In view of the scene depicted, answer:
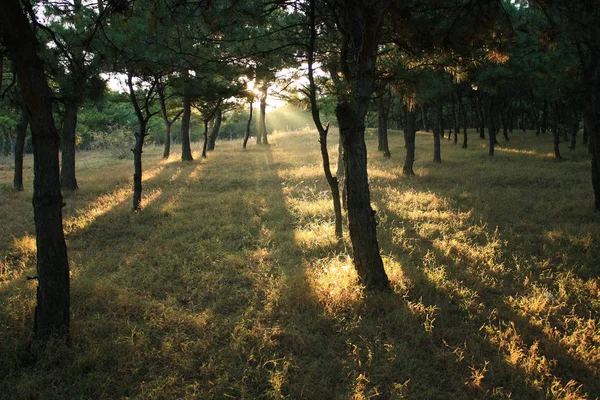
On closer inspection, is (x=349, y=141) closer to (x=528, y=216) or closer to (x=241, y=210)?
(x=241, y=210)

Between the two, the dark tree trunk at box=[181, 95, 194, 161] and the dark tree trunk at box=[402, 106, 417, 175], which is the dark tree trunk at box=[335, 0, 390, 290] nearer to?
the dark tree trunk at box=[402, 106, 417, 175]

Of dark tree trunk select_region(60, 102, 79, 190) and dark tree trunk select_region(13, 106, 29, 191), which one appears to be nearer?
dark tree trunk select_region(60, 102, 79, 190)

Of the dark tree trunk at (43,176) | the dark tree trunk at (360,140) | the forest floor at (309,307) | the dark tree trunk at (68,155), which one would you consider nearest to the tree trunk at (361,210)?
the dark tree trunk at (360,140)

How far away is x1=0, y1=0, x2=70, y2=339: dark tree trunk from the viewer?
125 inches

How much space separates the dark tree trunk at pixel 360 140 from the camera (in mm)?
4488

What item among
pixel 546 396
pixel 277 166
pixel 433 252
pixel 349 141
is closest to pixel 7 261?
pixel 349 141

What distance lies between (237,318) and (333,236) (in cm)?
328

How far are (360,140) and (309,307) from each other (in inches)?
89.9

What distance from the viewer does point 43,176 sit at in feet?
11.1

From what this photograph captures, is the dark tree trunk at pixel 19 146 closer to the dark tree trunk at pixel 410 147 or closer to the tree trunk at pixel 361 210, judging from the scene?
the tree trunk at pixel 361 210

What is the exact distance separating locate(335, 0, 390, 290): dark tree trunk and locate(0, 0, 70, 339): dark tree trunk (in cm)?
322

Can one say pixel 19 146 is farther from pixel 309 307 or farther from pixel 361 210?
pixel 361 210

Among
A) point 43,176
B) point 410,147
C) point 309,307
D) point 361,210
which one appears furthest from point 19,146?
point 410,147

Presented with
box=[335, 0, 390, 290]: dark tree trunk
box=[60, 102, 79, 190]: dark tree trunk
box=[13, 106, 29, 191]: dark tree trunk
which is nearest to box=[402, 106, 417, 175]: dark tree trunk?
box=[335, 0, 390, 290]: dark tree trunk
